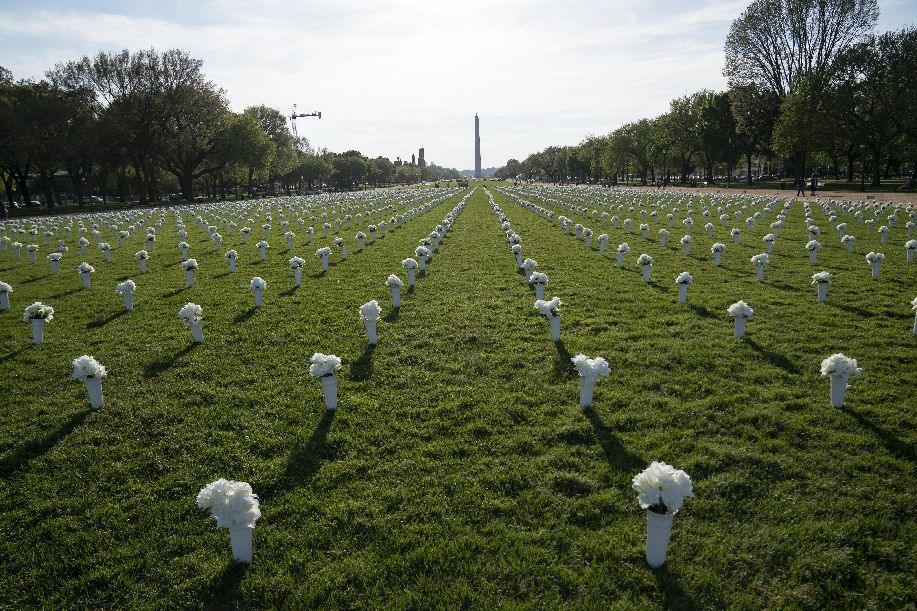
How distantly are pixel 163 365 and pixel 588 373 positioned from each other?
22.7 ft

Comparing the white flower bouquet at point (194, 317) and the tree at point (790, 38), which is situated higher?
the tree at point (790, 38)

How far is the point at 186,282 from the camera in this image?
50.6ft

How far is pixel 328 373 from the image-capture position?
670 cm

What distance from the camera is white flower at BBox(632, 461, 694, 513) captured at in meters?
3.87

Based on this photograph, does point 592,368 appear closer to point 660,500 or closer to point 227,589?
point 660,500

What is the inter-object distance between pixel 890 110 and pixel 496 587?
188ft

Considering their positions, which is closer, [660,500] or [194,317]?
[660,500]

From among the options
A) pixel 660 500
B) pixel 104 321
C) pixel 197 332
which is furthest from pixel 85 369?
pixel 660 500

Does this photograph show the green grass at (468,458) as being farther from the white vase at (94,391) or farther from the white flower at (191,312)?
the white flower at (191,312)

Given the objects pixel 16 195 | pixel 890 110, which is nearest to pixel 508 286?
pixel 890 110

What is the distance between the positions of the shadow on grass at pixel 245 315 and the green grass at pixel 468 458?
0.11 m

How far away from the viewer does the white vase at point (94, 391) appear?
277 inches

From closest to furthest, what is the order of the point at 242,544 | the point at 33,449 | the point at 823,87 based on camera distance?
the point at 242,544
the point at 33,449
the point at 823,87

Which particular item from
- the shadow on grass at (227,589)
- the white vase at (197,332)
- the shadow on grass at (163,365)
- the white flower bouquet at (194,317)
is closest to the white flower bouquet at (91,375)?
the shadow on grass at (163,365)
